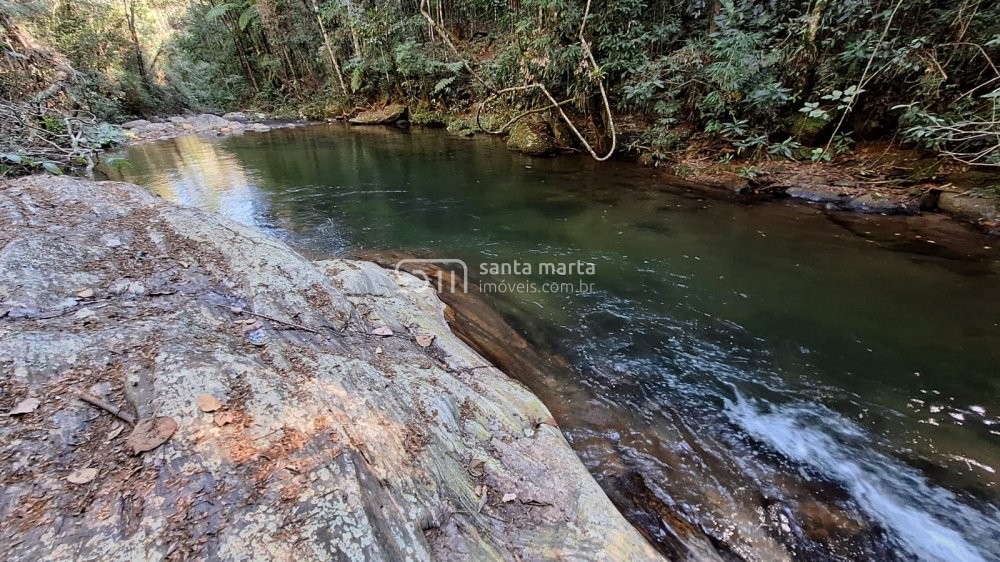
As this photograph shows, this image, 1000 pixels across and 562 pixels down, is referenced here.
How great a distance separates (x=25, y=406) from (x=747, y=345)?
465 centimetres

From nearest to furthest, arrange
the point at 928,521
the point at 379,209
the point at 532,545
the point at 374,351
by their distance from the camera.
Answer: the point at 532,545 → the point at 928,521 → the point at 374,351 → the point at 379,209

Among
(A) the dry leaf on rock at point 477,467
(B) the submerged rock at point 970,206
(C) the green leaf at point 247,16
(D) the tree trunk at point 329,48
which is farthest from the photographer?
(C) the green leaf at point 247,16

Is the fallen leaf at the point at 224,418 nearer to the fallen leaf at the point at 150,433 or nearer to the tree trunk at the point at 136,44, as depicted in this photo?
the fallen leaf at the point at 150,433

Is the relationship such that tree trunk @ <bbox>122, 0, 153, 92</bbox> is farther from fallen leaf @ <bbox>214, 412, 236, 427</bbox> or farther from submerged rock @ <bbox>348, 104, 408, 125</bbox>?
fallen leaf @ <bbox>214, 412, 236, 427</bbox>

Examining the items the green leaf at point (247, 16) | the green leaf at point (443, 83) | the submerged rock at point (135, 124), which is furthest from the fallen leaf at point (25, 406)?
the green leaf at point (247, 16)

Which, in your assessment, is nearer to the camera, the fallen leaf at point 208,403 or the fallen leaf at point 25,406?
the fallen leaf at point 25,406

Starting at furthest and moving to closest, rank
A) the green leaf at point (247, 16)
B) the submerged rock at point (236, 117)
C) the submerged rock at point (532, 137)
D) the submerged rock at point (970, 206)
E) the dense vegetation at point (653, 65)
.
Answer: the green leaf at point (247, 16) < the submerged rock at point (236, 117) < the submerged rock at point (532, 137) < the dense vegetation at point (653, 65) < the submerged rock at point (970, 206)

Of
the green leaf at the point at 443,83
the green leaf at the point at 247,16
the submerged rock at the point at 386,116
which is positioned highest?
the green leaf at the point at 247,16

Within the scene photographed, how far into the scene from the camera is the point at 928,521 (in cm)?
243

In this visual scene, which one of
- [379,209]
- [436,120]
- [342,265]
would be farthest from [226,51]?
[342,265]

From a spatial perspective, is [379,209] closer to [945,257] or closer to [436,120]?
[945,257]

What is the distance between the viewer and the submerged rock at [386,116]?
17.4 metres

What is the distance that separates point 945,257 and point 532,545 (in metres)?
6.50

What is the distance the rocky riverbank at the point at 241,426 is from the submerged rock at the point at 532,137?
9.07 m
